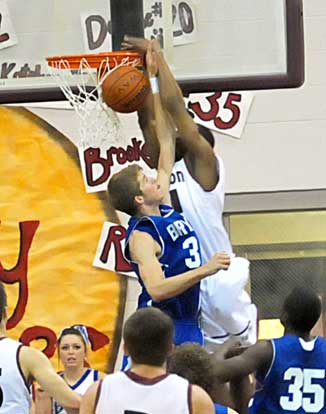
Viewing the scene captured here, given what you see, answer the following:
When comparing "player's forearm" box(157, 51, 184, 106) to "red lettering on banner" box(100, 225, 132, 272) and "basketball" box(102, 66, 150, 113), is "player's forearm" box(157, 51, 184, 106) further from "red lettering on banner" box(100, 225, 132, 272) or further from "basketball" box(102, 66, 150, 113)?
"red lettering on banner" box(100, 225, 132, 272)

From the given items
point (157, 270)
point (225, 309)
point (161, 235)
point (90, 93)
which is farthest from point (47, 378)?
point (90, 93)

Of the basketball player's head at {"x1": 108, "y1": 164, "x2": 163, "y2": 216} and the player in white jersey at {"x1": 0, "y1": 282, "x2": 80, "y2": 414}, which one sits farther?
the basketball player's head at {"x1": 108, "y1": 164, "x2": 163, "y2": 216}

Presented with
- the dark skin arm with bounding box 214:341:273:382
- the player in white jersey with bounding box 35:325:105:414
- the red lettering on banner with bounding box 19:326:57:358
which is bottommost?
the red lettering on banner with bounding box 19:326:57:358

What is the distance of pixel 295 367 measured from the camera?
17.3 feet

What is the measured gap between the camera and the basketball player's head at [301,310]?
17.3 feet

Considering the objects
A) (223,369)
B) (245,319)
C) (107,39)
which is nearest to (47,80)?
(107,39)

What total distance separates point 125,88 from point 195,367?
6.16 ft

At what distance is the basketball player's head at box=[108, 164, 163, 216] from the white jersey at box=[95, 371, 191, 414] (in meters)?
1.74

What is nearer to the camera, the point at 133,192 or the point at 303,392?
the point at 303,392

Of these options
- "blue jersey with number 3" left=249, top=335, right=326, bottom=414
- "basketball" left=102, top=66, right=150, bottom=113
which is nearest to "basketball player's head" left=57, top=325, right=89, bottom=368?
"basketball" left=102, top=66, right=150, bottom=113

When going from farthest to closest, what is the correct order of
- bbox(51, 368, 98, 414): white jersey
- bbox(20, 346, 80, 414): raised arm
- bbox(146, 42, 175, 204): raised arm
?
bbox(51, 368, 98, 414): white jersey, bbox(146, 42, 175, 204): raised arm, bbox(20, 346, 80, 414): raised arm

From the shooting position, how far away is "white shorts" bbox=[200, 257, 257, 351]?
582 cm

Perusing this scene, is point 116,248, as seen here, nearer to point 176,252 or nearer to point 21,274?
point 21,274

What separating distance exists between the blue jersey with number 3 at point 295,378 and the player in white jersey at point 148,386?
121 cm
